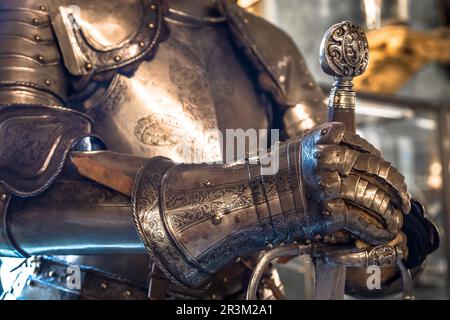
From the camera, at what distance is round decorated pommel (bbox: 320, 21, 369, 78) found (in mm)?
998

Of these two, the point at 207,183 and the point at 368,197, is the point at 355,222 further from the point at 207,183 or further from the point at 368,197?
the point at 207,183

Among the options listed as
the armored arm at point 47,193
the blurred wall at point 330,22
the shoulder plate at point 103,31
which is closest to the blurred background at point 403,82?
the blurred wall at point 330,22

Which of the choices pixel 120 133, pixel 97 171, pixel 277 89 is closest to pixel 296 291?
pixel 277 89

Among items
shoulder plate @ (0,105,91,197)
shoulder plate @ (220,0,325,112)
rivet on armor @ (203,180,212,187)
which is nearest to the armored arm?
shoulder plate @ (0,105,91,197)

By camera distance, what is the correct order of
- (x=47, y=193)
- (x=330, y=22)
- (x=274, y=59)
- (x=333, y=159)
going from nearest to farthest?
(x=333, y=159) → (x=47, y=193) → (x=274, y=59) → (x=330, y=22)

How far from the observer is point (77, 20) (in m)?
1.29

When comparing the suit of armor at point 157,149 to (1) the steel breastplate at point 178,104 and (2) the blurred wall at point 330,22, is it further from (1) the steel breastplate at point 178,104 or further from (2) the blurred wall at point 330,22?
(2) the blurred wall at point 330,22

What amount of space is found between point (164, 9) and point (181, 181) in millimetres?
525

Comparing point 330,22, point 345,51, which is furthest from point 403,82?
point 345,51

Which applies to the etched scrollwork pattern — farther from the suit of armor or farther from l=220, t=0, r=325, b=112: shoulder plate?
l=220, t=0, r=325, b=112: shoulder plate

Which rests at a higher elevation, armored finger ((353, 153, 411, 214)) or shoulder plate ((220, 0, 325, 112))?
shoulder plate ((220, 0, 325, 112))

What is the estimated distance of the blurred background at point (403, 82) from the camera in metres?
3.61

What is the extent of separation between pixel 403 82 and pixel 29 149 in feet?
12.0

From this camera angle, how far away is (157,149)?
1.30 meters
